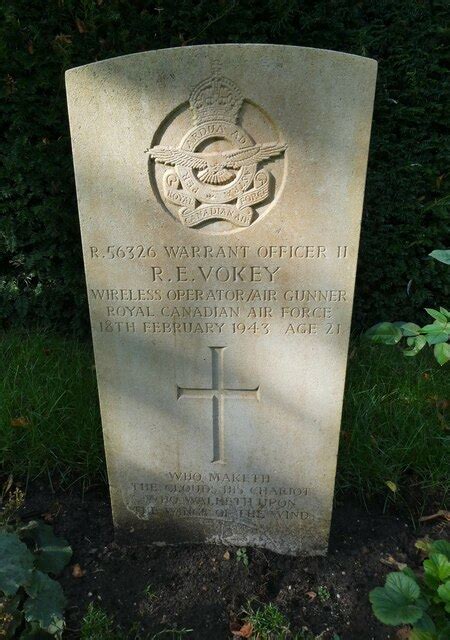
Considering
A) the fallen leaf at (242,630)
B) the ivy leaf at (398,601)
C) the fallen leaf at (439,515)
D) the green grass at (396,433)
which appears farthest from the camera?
the green grass at (396,433)

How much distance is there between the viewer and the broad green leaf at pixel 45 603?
1.70 m

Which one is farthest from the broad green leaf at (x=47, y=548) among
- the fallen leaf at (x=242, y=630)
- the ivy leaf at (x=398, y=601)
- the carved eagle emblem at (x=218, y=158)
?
the carved eagle emblem at (x=218, y=158)

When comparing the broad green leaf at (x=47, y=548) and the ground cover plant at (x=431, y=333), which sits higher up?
the ground cover plant at (x=431, y=333)

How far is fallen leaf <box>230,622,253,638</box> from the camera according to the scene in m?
1.77

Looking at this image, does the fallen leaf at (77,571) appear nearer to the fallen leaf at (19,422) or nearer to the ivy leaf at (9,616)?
the ivy leaf at (9,616)

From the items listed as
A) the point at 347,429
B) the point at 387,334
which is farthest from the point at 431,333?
the point at 347,429

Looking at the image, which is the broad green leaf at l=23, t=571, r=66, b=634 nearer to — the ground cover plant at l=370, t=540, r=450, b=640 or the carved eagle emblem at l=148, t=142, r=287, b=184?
the ground cover plant at l=370, t=540, r=450, b=640

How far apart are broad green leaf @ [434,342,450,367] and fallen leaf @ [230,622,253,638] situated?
3.88 ft

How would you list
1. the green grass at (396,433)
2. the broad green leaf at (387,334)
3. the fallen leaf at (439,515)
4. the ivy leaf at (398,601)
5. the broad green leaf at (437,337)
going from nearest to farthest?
the ivy leaf at (398,601)
the broad green leaf at (437,337)
the broad green leaf at (387,334)
the fallen leaf at (439,515)
the green grass at (396,433)

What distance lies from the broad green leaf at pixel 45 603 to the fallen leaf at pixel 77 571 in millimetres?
165

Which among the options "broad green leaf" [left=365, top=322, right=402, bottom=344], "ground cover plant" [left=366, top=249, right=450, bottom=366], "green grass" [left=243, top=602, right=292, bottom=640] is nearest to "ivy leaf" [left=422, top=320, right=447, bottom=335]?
"ground cover plant" [left=366, top=249, right=450, bottom=366]

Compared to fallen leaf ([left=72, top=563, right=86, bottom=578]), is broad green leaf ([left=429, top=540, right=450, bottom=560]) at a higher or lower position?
higher

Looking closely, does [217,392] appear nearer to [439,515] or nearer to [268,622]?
[268,622]

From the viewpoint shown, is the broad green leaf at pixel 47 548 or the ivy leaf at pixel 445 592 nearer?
the ivy leaf at pixel 445 592
